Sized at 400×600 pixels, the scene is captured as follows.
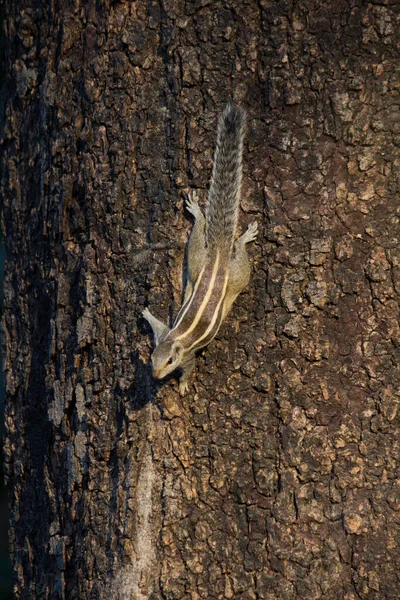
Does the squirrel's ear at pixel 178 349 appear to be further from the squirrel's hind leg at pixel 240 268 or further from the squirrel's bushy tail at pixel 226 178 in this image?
the squirrel's bushy tail at pixel 226 178

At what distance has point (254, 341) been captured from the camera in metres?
3.11

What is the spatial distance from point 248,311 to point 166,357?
15.5 inches

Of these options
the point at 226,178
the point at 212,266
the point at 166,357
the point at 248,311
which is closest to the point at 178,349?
the point at 166,357

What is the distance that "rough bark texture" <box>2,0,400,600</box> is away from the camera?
300cm

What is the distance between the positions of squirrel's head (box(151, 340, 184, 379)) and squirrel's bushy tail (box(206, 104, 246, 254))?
516 mm

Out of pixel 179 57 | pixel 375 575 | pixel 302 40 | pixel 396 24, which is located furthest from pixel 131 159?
pixel 375 575

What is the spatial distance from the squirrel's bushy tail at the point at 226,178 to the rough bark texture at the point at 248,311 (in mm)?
68

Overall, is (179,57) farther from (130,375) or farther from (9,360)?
(9,360)

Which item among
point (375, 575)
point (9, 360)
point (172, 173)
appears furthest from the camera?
point (9, 360)

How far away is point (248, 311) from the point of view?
3.13m

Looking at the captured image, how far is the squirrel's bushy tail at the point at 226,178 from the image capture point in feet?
9.97

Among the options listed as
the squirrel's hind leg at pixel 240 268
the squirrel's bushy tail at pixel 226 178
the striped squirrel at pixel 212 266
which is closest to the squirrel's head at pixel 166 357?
the striped squirrel at pixel 212 266

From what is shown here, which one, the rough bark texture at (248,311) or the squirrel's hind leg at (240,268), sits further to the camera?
the squirrel's hind leg at (240,268)

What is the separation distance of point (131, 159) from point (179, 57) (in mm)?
465
